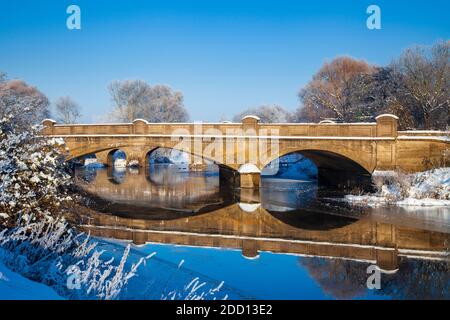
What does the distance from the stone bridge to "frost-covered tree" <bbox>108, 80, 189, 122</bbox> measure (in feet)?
115

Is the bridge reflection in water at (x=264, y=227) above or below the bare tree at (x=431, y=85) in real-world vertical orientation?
below

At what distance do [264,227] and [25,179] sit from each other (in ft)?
26.4

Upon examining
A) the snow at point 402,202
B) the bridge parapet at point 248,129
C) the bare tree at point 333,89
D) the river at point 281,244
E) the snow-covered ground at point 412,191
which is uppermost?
the bare tree at point 333,89

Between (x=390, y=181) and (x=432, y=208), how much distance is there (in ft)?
14.3

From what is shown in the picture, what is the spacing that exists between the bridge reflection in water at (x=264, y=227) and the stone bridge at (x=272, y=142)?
367 cm

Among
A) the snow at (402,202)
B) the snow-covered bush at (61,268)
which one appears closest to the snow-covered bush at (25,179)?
the snow-covered bush at (61,268)

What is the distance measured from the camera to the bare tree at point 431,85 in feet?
99.0

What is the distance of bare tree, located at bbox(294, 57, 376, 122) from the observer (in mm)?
40938

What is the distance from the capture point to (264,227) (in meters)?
14.3

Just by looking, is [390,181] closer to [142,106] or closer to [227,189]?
[227,189]

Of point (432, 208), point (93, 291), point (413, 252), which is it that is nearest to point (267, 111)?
point (432, 208)

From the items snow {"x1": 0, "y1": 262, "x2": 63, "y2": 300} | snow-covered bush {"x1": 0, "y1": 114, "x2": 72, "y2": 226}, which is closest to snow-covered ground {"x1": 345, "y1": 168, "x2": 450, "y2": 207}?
snow-covered bush {"x1": 0, "y1": 114, "x2": 72, "y2": 226}

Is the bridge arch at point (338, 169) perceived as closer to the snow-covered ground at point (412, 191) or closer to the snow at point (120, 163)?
the snow-covered ground at point (412, 191)

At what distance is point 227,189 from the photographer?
85.1 ft
